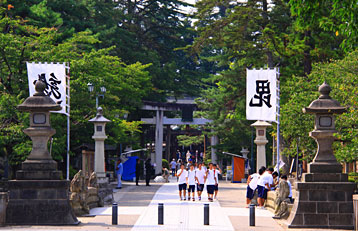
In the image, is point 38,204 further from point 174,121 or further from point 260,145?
point 174,121

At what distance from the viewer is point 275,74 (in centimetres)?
2598

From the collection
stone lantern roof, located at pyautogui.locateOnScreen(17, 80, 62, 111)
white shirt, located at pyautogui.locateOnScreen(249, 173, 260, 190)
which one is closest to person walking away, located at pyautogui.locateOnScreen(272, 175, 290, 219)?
white shirt, located at pyautogui.locateOnScreen(249, 173, 260, 190)

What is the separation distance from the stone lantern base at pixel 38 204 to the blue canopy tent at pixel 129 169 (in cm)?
2853

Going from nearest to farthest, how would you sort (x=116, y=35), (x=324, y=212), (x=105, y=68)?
(x=324, y=212)
(x=105, y=68)
(x=116, y=35)

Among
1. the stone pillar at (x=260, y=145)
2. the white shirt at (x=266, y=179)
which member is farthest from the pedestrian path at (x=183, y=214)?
the stone pillar at (x=260, y=145)

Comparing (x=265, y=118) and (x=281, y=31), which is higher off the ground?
(x=281, y=31)

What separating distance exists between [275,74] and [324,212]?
10.1 m

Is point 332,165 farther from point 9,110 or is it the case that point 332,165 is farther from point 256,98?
point 9,110

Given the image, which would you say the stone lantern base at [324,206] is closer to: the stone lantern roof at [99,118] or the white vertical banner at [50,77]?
the white vertical banner at [50,77]

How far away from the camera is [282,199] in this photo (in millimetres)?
20062

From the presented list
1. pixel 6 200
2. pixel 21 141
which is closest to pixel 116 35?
pixel 21 141

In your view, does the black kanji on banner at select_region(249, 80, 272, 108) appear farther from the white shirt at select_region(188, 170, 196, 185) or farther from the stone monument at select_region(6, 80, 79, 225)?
the stone monument at select_region(6, 80, 79, 225)

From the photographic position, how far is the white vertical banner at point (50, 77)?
23.4 m

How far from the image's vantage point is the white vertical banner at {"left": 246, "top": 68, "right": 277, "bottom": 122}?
25750mm
